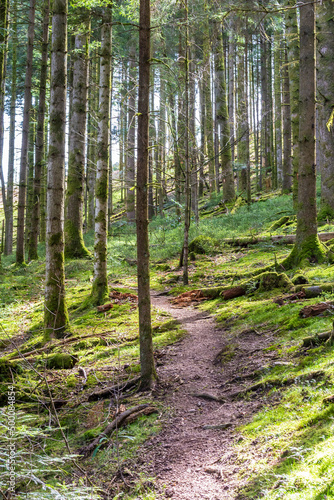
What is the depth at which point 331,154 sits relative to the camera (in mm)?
11109

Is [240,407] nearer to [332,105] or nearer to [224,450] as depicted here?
[224,450]

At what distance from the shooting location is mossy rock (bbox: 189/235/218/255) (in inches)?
513

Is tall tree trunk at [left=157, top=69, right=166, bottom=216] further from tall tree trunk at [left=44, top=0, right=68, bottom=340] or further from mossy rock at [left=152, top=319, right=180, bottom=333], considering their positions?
mossy rock at [left=152, top=319, right=180, bottom=333]

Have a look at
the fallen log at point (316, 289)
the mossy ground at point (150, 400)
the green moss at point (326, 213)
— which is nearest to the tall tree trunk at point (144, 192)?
the mossy ground at point (150, 400)

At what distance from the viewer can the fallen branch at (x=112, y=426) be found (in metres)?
3.81

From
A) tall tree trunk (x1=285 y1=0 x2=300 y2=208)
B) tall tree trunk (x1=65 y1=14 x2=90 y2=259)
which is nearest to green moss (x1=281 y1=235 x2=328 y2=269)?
tall tree trunk (x1=285 y1=0 x2=300 y2=208)

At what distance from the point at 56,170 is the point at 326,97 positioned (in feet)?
28.4

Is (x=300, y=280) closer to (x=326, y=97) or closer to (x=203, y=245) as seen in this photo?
(x=203, y=245)

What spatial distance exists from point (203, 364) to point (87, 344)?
235cm

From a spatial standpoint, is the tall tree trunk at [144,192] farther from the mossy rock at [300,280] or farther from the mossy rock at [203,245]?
the mossy rock at [203,245]

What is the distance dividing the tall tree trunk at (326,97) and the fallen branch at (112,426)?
28.7 feet

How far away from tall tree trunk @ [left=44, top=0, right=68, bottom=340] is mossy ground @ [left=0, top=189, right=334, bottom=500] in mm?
365

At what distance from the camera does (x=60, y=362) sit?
5.79 m

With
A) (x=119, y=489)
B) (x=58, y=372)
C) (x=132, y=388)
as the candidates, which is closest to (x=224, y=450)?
(x=119, y=489)
